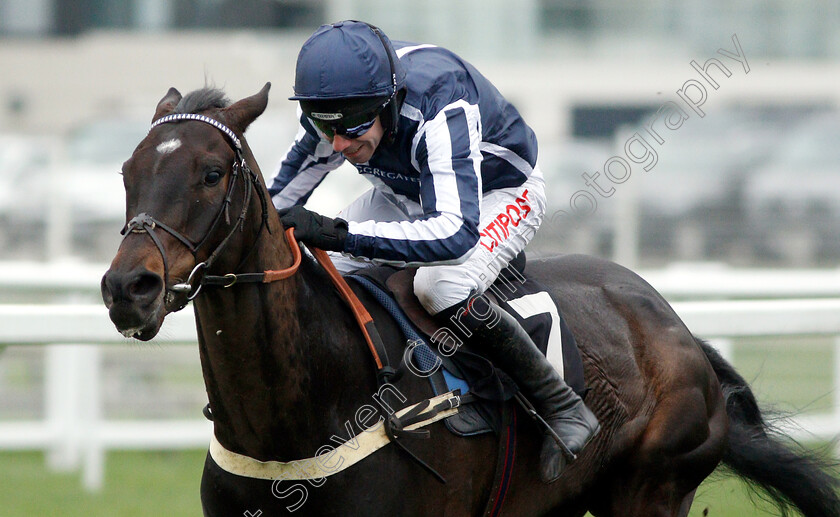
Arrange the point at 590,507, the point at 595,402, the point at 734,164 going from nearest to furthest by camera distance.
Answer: the point at 595,402, the point at 590,507, the point at 734,164

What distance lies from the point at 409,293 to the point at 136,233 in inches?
40.2

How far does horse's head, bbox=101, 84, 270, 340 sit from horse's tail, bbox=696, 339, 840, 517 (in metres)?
2.21

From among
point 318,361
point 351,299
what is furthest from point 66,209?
point 318,361

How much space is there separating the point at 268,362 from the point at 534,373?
88 cm

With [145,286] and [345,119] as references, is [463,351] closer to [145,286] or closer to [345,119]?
[345,119]

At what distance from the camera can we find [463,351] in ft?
10.9

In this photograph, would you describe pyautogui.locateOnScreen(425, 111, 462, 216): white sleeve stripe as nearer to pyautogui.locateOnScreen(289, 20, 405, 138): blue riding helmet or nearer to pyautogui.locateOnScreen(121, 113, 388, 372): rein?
pyautogui.locateOnScreen(289, 20, 405, 138): blue riding helmet

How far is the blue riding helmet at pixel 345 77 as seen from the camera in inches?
118

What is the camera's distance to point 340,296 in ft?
10.4

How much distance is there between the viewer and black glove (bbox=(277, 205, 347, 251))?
116 inches

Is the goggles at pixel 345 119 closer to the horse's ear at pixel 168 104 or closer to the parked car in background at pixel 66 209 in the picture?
the horse's ear at pixel 168 104

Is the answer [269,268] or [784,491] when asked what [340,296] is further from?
[784,491]

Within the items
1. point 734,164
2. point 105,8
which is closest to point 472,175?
point 734,164

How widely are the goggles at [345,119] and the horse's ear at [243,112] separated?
0.68 feet
